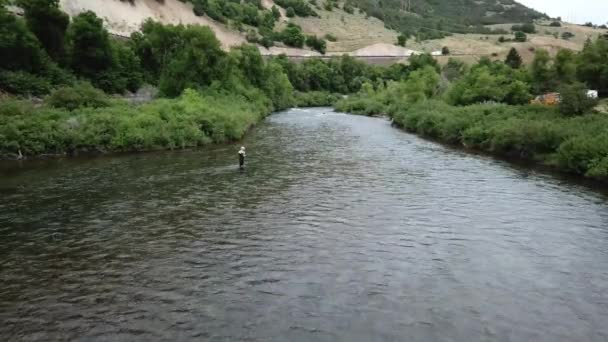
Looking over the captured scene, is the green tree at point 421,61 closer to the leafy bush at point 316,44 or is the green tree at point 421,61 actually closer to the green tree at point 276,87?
the leafy bush at point 316,44

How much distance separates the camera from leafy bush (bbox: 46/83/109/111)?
139ft

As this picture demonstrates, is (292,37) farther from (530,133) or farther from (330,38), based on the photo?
(530,133)

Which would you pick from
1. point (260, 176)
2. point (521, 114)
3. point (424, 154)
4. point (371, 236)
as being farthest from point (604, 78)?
point (371, 236)

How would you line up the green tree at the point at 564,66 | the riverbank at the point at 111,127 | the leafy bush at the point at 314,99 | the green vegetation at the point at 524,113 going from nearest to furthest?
the green vegetation at the point at 524,113 < the riverbank at the point at 111,127 < the green tree at the point at 564,66 < the leafy bush at the point at 314,99

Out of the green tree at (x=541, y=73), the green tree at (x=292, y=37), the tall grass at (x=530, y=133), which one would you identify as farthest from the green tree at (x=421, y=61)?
the tall grass at (x=530, y=133)

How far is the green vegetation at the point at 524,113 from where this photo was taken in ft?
110

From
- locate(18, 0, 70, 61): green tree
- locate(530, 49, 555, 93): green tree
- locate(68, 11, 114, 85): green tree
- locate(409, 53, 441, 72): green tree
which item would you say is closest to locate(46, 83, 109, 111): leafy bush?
locate(68, 11, 114, 85): green tree

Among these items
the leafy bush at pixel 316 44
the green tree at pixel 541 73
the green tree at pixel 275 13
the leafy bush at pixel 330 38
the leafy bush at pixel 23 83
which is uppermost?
the green tree at pixel 275 13

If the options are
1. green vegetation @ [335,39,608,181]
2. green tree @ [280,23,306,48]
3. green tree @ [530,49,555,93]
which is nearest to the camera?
green vegetation @ [335,39,608,181]

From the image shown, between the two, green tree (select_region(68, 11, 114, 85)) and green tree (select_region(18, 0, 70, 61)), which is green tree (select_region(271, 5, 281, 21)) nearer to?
green tree (select_region(68, 11, 114, 85))

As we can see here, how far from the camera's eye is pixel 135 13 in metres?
112

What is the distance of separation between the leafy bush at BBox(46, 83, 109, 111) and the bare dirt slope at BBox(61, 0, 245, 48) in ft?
177

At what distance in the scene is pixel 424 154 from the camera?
4106cm

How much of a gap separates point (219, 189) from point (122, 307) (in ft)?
46.0
